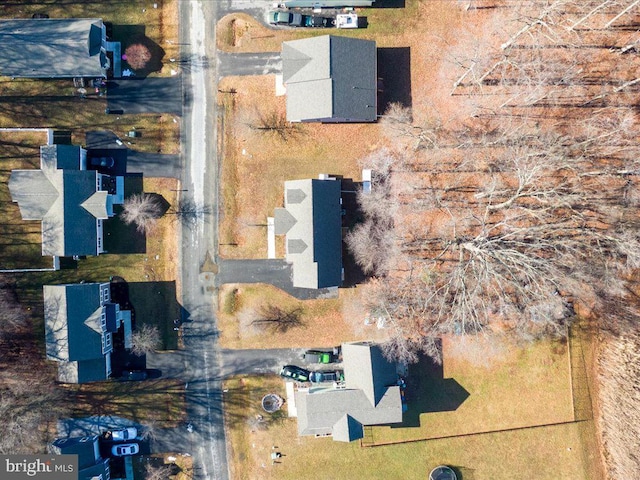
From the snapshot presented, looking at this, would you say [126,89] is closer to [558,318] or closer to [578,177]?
[578,177]

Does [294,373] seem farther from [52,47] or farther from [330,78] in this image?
[52,47]

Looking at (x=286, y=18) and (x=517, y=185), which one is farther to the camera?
(x=517, y=185)

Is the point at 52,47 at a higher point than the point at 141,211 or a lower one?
higher

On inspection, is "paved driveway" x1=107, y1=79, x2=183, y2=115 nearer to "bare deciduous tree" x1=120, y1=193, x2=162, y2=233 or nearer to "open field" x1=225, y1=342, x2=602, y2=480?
"bare deciduous tree" x1=120, y1=193, x2=162, y2=233

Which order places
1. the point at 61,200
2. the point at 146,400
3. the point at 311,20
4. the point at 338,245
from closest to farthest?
the point at 61,200 < the point at 338,245 < the point at 311,20 < the point at 146,400

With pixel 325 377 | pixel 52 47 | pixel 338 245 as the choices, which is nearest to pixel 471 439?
pixel 325 377

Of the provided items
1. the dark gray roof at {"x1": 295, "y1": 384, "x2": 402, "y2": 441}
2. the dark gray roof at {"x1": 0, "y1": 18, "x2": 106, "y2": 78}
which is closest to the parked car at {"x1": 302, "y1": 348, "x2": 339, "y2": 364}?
the dark gray roof at {"x1": 295, "y1": 384, "x2": 402, "y2": 441}

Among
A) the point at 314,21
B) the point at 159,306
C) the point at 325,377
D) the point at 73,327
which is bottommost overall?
the point at 325,377
